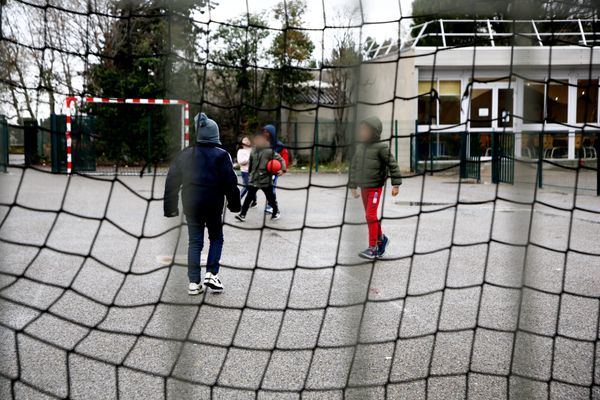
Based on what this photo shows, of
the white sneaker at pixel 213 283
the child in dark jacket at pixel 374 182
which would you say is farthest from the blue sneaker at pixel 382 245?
the white sneaker at pixel 213 283

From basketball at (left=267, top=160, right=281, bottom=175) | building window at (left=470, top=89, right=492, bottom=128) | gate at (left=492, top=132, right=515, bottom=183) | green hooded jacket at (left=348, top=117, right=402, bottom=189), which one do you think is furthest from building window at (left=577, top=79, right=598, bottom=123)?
basketball at (left=267, top=160, right=281, bottom=175)

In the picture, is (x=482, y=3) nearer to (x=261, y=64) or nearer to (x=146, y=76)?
(x=261, y=64)

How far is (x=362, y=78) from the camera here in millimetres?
2982

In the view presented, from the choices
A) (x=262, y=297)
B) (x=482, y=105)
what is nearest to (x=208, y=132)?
(x=262, y=297)

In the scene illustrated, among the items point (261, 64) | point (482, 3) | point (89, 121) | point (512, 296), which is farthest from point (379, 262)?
point (89, 121)

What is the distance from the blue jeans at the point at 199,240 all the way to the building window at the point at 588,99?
8.71 feet

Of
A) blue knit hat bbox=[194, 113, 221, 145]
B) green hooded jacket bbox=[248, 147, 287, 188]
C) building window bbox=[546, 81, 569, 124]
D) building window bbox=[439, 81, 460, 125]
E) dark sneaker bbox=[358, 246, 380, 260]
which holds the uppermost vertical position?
building window bbox=[439, 81, 460, 125]

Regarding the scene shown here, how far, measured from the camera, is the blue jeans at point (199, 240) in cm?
536

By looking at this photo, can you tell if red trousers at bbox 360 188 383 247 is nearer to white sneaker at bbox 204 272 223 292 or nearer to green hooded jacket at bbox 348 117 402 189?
green hooded jacket at bbox 348 117 402 189

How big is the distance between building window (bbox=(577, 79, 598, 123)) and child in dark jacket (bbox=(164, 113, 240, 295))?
245 cm

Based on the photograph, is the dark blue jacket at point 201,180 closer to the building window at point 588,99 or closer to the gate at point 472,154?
the building window at point 588,99

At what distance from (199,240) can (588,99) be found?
293 cm

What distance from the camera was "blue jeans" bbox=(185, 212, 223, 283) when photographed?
5359 millimetres

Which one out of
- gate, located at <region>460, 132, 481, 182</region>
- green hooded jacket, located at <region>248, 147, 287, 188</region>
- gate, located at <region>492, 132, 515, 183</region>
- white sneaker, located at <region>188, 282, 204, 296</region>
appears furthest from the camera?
gate, located at <region>460, 132, 481, 182</region>
